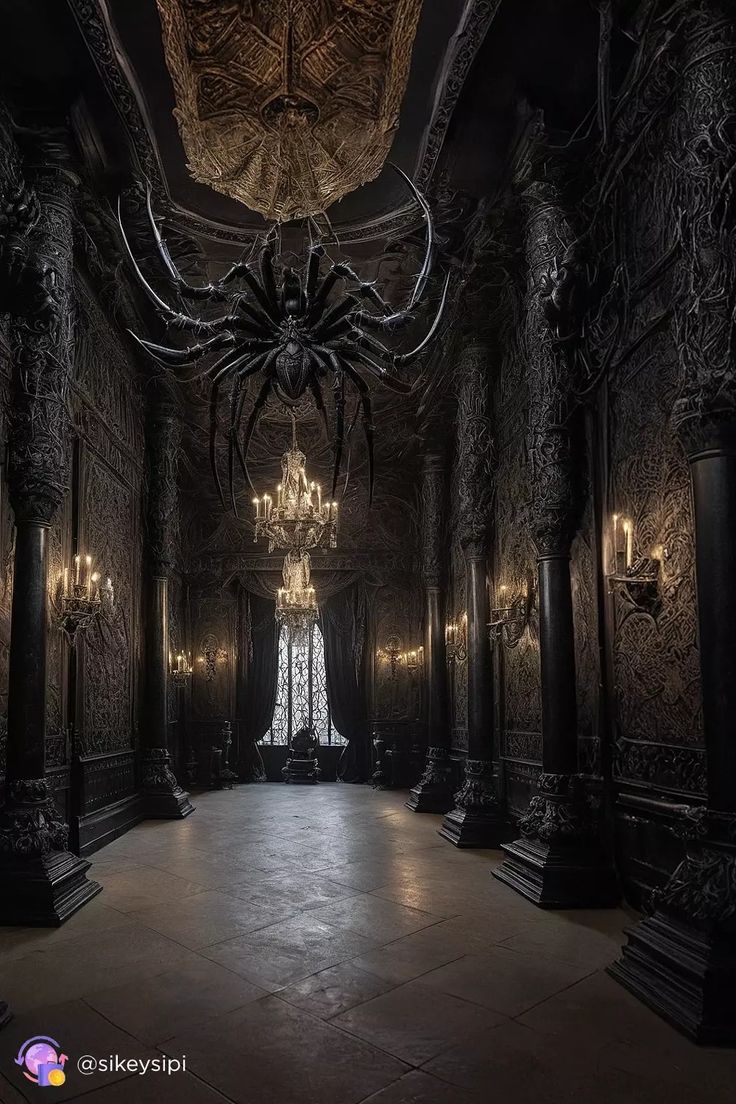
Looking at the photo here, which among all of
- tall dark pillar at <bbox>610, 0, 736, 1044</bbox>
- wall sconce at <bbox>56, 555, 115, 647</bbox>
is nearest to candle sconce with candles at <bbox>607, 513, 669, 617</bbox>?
tall dark pillar at <bbox>610, 0, 736, 1044</bbox>

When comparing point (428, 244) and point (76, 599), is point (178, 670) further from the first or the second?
point (428, 244)

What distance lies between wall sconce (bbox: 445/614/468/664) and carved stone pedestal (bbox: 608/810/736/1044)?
623 centimetres

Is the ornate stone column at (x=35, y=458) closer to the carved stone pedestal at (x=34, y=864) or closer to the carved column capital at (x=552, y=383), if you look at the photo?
the carved stone pedestal at (x=34, y=864)

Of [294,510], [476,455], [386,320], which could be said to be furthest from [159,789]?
[386,320]

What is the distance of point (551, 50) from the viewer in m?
5.56

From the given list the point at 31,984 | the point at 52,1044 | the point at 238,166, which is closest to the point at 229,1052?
the point at 52,1044

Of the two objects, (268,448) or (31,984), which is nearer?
(31,984)

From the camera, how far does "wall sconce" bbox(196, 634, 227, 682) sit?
50.7ft

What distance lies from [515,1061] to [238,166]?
4850 mm

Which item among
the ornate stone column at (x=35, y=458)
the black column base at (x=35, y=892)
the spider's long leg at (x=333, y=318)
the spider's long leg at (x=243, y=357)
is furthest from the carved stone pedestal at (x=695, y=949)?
the ornate stone column at (x=35, y=458)

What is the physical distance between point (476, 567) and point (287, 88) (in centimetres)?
585

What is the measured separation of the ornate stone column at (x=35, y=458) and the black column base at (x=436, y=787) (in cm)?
584

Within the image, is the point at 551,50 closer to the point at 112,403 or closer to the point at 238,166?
the point at 238,166

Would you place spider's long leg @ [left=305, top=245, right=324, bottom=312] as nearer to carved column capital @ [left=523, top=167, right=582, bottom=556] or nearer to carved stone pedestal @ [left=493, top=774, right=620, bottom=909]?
carved column capital @ [left=523, top=167, right=582, bottom=556]
